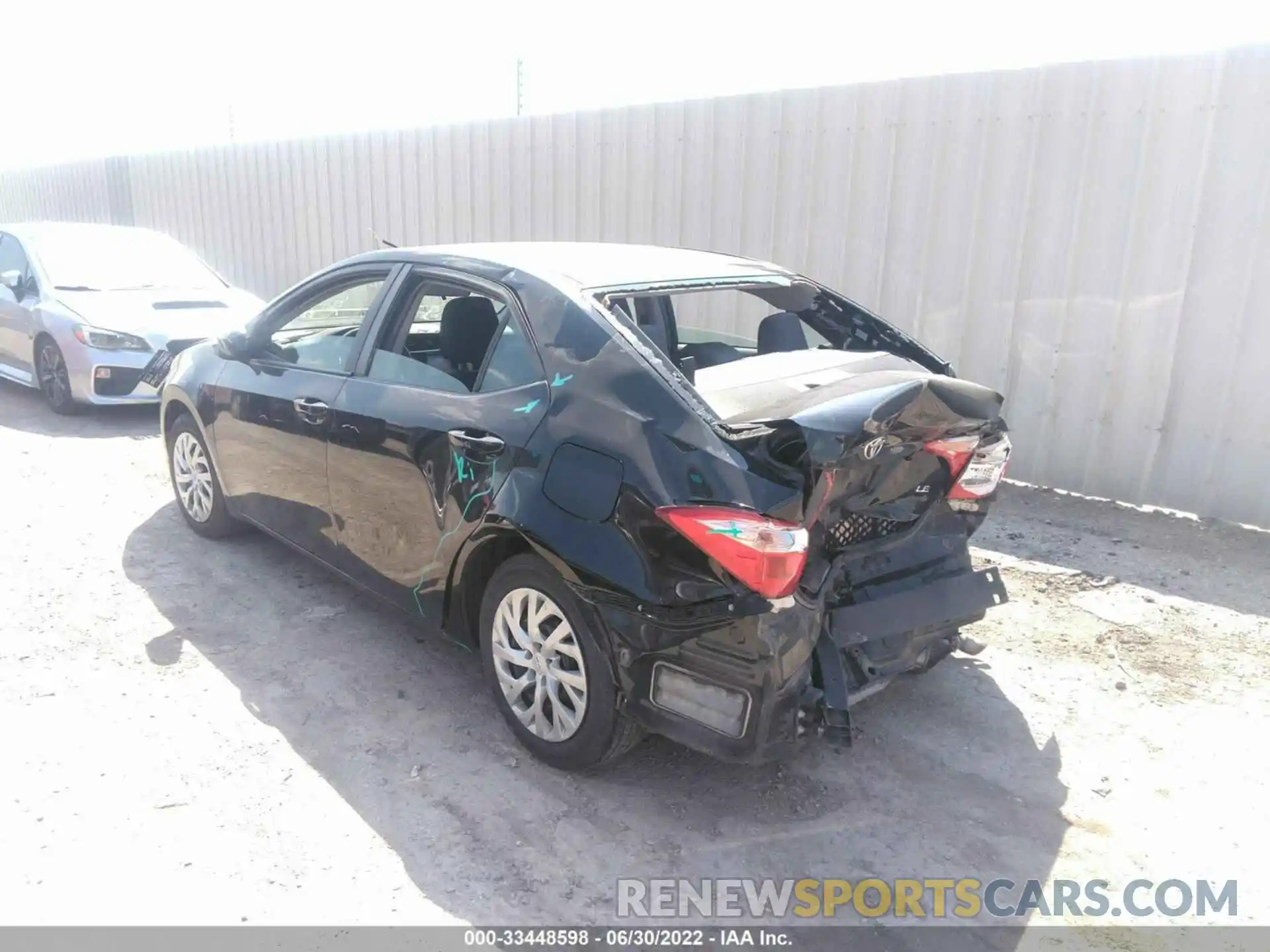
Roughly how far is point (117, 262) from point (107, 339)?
144 cm

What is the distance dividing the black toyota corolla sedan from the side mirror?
1.32 feet

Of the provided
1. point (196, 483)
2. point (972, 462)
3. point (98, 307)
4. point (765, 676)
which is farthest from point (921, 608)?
point (98, 307)

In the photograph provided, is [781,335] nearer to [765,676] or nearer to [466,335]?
[466,335]

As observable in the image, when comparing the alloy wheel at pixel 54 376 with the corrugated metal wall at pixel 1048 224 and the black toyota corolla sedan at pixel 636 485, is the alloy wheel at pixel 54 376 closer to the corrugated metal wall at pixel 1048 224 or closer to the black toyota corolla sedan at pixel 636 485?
the black toyota corolla sedan at pixel 636 485

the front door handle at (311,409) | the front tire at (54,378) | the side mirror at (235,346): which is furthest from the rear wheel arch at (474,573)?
the front tire at (54,378)

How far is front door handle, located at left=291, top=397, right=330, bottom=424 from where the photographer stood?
3.89m

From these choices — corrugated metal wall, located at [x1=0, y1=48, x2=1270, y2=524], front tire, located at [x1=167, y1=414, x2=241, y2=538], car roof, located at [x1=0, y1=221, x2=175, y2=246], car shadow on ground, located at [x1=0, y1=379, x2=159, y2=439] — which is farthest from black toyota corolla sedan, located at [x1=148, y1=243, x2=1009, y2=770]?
car roof, located at [x1=0, y1=221, x2=175, y2=246]

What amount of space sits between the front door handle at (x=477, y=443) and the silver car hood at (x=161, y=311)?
5063 mm

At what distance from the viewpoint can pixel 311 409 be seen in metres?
3.95

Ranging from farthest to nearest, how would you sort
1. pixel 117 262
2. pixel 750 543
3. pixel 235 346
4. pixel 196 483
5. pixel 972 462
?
1. pixel 117 262
2. pixel 196 483
3. pixel 235 346
4. pixel 972 462
5. pixel 750 543

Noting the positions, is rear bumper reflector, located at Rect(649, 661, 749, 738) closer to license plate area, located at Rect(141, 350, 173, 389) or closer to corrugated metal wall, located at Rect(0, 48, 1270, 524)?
corrugated metal wall, located at Rect(0, 48, 1270, 524)

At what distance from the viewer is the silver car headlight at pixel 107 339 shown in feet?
24.7

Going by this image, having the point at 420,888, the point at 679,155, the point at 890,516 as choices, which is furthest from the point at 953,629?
the point at 679,155

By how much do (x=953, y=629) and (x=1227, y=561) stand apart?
2815mm
